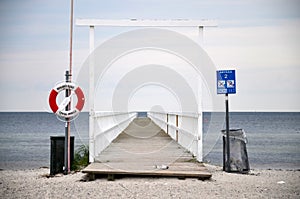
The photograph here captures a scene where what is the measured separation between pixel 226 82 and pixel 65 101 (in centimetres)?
314

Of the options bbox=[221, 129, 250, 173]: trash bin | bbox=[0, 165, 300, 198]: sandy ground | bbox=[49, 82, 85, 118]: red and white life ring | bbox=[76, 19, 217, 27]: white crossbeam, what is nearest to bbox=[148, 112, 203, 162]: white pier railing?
bbox=[221, 129, 250, 173]: trash bin

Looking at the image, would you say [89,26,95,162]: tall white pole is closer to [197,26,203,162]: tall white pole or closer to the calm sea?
[197,26,203,162]: tall white pole

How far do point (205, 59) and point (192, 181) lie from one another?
2.83m

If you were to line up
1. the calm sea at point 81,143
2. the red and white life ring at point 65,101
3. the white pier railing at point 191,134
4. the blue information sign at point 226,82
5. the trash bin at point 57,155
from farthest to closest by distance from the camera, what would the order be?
the calm sea at point 81,143, the white pier railing at point 191,134, the blue information sign at point 226,82, the trash bin at point 57,155, the red and white life ring at point 65,101

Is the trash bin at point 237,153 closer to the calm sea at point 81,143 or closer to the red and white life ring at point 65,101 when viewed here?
the red and white life ring at point 65,101

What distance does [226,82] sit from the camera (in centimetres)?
983

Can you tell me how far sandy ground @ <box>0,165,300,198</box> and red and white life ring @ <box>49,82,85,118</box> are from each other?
1.16 meters

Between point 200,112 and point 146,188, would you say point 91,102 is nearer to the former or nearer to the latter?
point 200,112

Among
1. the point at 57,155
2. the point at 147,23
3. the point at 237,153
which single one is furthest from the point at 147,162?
the point at 147,23

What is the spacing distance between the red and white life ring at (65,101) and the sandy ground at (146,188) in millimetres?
1160

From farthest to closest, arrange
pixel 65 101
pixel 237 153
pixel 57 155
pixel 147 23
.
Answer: pixel 237 153 < pixel 147 23 < pixel 57 155 < pixel 65 101

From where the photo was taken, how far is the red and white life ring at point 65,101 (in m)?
9.06

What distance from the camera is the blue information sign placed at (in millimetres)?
9789

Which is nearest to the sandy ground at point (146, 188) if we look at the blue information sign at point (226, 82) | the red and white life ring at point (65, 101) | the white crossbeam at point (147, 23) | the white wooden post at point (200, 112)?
the white wooden post at point (200, 112)
